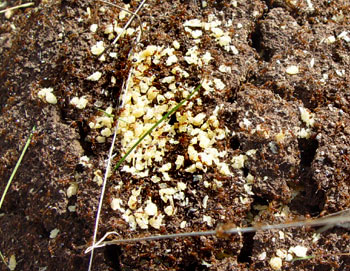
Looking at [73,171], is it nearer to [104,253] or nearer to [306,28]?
[104,253]

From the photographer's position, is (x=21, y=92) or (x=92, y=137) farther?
(x=21, y=92)

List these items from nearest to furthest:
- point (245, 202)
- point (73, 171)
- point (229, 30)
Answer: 1. point (245, 202)
2. point (73, 171)
3. point (229, 30)

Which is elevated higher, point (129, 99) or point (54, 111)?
point (129, 99)

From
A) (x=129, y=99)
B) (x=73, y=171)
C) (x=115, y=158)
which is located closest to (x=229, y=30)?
(x=129, y=99)

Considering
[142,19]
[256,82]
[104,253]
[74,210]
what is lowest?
[104,253]

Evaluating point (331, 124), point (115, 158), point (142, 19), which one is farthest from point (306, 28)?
point (115, 158)

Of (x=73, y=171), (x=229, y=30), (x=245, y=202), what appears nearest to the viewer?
(x=245, y=202)

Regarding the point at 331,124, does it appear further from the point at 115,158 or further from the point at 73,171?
the point at 73,171
